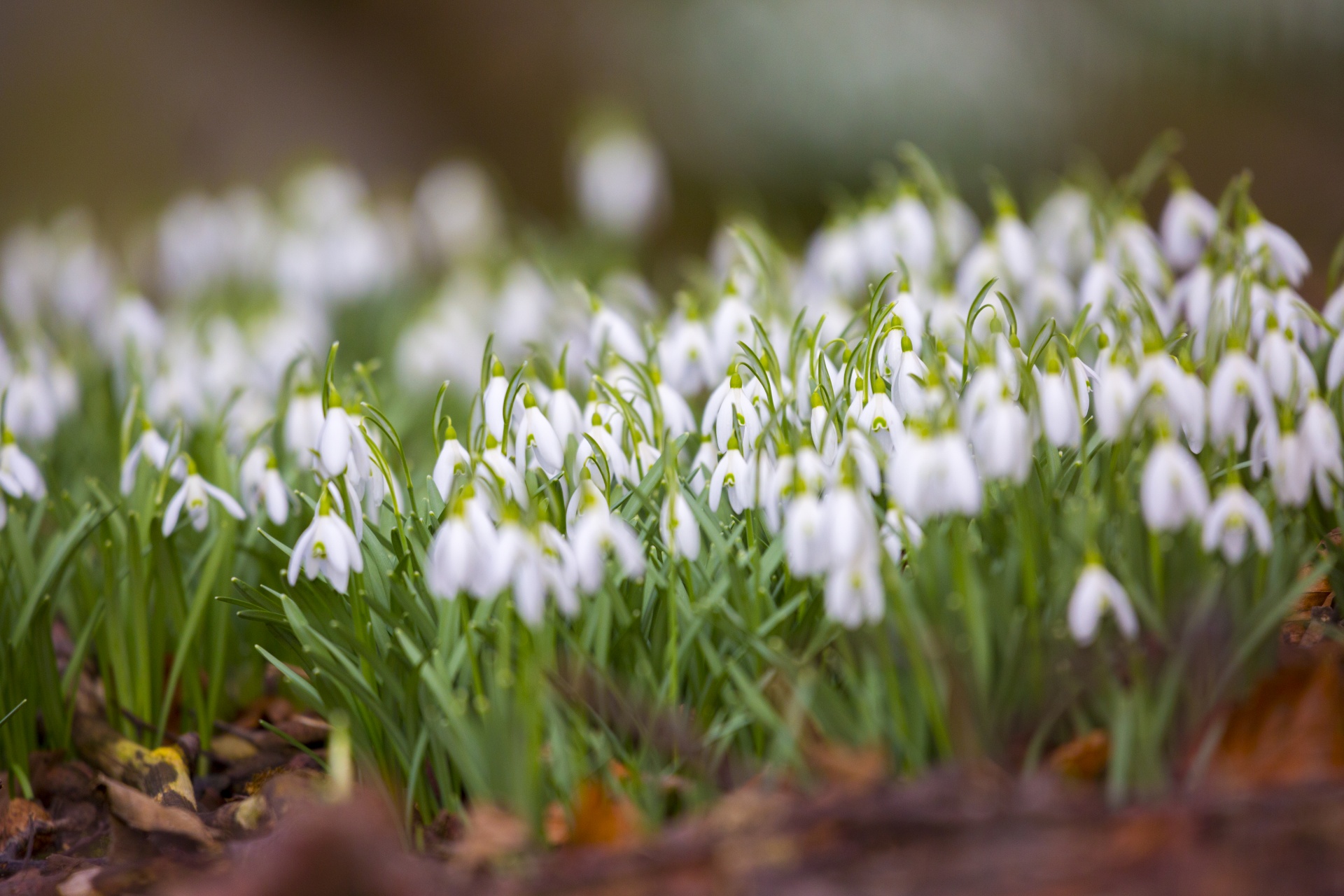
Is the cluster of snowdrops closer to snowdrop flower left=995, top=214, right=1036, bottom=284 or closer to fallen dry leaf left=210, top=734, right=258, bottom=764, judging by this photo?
snowdrop flower left=995, top=214, right=1036, bottom=284

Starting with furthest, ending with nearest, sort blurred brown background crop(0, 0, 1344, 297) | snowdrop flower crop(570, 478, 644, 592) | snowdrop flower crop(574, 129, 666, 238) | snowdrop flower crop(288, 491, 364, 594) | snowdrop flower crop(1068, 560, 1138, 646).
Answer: blurred brown background crop(0, 0, 1344, 297)
snowdrop flower crop(574, 129, 666, 238)
snowdrop flower crop(288, 491, 364, 594)
snowdrop flower crop(570, 478, 644, 592)
snowdrop flower crop(1068, 560, 1138, 646)

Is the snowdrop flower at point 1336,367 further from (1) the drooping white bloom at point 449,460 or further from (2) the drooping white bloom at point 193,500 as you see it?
(2) the drooping white bloom at point 193,500

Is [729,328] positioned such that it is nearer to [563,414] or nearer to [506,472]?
[563,414]

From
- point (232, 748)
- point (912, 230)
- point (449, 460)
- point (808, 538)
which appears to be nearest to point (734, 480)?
point (808, 538)

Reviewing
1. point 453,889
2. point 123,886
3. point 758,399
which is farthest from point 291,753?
point 758,399

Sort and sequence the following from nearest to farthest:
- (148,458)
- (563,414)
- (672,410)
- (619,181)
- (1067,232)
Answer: (563,414) < (672,410) < (148,458) < (1067,232) < (619,181)

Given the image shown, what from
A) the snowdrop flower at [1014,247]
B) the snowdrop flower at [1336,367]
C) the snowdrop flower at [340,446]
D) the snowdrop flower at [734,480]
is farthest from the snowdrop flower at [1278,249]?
the snowdrop flower at [340,446]

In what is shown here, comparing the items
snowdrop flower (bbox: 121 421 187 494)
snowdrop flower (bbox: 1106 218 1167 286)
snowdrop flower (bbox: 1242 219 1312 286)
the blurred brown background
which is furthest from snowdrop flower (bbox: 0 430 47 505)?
the blurred brown background
